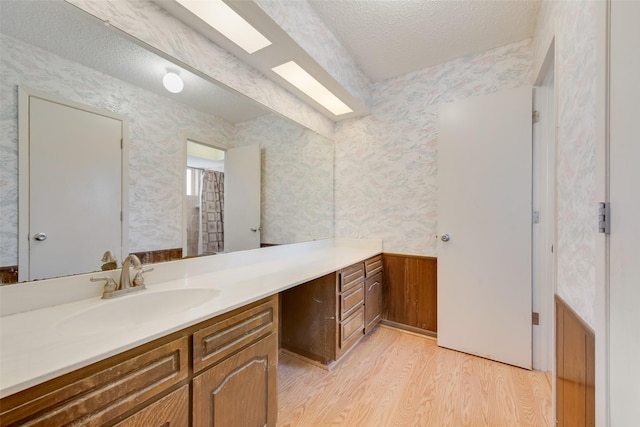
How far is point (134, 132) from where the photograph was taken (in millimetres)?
1300

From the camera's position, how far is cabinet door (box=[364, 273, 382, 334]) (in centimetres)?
229

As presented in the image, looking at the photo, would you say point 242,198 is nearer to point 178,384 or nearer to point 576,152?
point 178,384

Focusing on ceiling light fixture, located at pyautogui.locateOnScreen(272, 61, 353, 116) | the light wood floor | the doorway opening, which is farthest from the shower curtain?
the light wood floor

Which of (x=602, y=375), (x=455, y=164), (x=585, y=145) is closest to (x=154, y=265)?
(x=602, y=375)

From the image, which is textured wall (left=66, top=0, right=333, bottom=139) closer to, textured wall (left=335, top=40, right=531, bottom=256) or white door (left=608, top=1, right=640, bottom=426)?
textured wall (left=335, top=40, right=531, bottom=256)

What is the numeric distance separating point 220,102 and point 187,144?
409 millimetres

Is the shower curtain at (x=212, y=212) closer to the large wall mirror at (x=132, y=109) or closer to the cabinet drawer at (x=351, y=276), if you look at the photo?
the large wall mirror at (x=132, y=109)

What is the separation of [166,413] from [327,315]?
3.98ft

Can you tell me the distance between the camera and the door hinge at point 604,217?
0.73 metres

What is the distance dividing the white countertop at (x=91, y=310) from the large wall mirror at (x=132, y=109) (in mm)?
91

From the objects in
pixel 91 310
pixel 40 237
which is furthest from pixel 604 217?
pixel 40 237

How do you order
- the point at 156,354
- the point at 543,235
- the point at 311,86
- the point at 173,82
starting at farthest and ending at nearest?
the point at 311,86, the point at 543,235, the point at 173,82, the point at 156,354

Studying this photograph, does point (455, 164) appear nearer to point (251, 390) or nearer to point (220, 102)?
point (220, 102)

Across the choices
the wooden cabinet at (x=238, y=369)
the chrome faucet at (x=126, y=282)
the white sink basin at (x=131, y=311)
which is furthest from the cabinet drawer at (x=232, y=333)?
the chrome faucet at (x=126, y=282)
